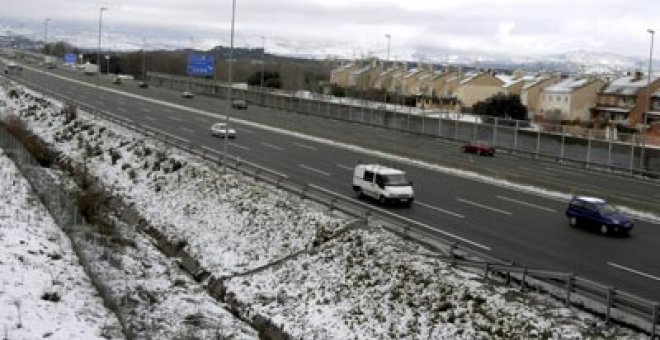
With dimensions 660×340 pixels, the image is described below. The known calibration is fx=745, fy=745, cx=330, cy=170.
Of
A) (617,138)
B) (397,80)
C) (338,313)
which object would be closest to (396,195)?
(338,313)

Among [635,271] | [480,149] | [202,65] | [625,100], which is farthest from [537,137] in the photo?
[625,100]

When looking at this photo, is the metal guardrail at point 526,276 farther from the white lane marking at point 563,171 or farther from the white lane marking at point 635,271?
the white lane marking at point 563,171

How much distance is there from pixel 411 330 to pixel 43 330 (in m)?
9.62

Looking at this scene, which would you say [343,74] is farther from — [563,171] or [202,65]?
[563,171]

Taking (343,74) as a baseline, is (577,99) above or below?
below

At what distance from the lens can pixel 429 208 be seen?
33.4m

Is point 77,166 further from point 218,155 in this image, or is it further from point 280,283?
point 280,283

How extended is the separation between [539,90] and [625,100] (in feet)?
61.5

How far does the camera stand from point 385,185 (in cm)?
3406

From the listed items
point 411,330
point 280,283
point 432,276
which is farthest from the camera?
point 280,283

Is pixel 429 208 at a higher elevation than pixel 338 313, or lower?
higher

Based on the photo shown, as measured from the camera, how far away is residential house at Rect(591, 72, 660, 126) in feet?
304

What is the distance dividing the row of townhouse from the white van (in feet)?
165

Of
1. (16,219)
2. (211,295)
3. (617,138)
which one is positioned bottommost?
(211,295)
